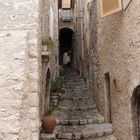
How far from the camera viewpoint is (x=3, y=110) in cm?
378

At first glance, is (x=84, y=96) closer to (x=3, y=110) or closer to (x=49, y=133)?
(x=49, y=133)

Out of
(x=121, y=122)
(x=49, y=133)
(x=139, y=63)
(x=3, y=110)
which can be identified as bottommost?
(x=49, y=133)

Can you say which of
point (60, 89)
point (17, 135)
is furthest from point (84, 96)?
point (17, 135)

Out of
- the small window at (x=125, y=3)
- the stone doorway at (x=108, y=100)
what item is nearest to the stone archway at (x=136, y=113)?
the small window at (x=125, y=3)

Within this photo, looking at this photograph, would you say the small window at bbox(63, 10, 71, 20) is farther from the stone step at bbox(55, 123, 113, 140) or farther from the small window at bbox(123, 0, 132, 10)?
the small window at bbox(123, 0, 132, 10)

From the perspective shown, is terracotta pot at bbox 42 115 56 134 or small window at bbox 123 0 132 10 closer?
small window at bbox 123 0 132 10

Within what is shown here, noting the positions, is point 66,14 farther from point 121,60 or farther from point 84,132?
point 121,60

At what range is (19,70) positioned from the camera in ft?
13.4

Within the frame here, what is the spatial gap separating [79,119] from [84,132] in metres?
1.18

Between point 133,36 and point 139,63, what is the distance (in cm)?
72

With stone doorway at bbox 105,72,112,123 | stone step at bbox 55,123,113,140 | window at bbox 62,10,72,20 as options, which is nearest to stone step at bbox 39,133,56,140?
stone step at bbox 55,123,113,140

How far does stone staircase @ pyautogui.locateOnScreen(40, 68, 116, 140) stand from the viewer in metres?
8.41

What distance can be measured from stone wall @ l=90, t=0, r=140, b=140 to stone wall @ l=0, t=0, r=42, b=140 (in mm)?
2411

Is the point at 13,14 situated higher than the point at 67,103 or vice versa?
the point at 13,14
